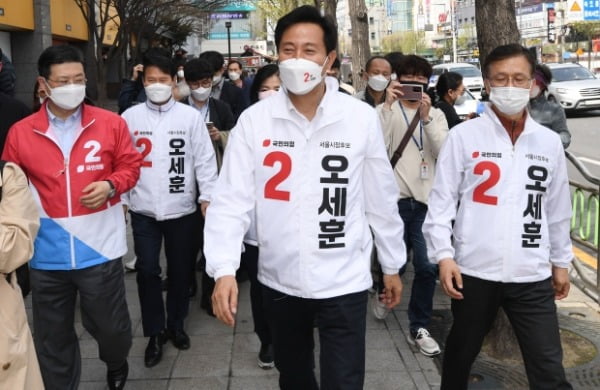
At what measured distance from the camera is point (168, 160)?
14.1ft

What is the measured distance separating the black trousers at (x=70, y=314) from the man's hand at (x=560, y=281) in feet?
7.25

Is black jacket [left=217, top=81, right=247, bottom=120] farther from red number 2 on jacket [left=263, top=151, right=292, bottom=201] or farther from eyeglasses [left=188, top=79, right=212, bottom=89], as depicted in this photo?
red number 2 on jacket [left=263, top=151, right=292, bottom=201]

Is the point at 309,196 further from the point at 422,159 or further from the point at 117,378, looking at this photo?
the point at 422,159

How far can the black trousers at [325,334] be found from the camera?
2721 millimetres

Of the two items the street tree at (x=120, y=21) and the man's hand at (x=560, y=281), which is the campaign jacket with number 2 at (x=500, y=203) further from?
the street tree at (x=120, y=21)

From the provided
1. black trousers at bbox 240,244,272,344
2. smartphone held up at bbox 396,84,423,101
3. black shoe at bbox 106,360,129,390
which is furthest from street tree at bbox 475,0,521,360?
black shoe at bbox 106,360,129,390

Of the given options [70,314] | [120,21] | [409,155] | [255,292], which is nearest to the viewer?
[70,314]

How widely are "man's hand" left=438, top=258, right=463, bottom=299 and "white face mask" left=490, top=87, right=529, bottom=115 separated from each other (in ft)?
2.44

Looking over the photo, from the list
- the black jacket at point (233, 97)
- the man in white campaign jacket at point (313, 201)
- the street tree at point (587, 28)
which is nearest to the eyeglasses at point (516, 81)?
the man in white campaign jacket at point (313, 201)

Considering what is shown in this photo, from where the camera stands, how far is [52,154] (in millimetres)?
3348

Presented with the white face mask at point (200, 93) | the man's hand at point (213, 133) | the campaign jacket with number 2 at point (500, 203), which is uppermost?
the white face mask at point (200, 93)

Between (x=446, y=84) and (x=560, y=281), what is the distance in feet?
10.0

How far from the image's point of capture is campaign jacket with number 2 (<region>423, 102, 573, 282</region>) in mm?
3037

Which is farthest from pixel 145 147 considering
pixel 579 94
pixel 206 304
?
pixel 579 94
